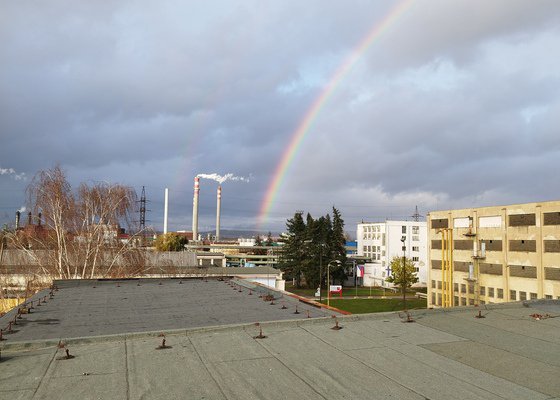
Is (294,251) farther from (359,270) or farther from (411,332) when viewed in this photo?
(411,332)

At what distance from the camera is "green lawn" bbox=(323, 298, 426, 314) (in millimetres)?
58159

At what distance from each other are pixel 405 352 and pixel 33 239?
3148 centimetres

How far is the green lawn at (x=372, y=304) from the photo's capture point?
5816 centimetres

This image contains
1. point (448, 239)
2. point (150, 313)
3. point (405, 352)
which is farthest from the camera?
point (448, 239)

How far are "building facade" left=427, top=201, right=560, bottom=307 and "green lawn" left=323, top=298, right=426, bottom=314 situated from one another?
6.12 m

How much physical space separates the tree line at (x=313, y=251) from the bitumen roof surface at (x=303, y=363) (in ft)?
250

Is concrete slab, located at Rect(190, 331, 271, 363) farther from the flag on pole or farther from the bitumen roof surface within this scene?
the flag on pole

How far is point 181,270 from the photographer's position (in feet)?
147

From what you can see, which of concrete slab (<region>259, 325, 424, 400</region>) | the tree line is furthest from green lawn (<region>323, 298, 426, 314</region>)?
concrete slab (<region>259, 325, 424, 400</region>)

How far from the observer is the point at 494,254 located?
48844 millimetres

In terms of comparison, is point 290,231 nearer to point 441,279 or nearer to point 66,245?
point 441,279

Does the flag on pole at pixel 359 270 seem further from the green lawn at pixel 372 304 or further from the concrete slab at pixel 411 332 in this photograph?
the concrete slab at pixel 411 332

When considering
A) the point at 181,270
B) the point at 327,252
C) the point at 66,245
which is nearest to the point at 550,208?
the point at 181,270

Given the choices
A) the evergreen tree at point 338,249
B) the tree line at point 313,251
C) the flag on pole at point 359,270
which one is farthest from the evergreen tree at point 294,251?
the flag on pole at point 359,270
